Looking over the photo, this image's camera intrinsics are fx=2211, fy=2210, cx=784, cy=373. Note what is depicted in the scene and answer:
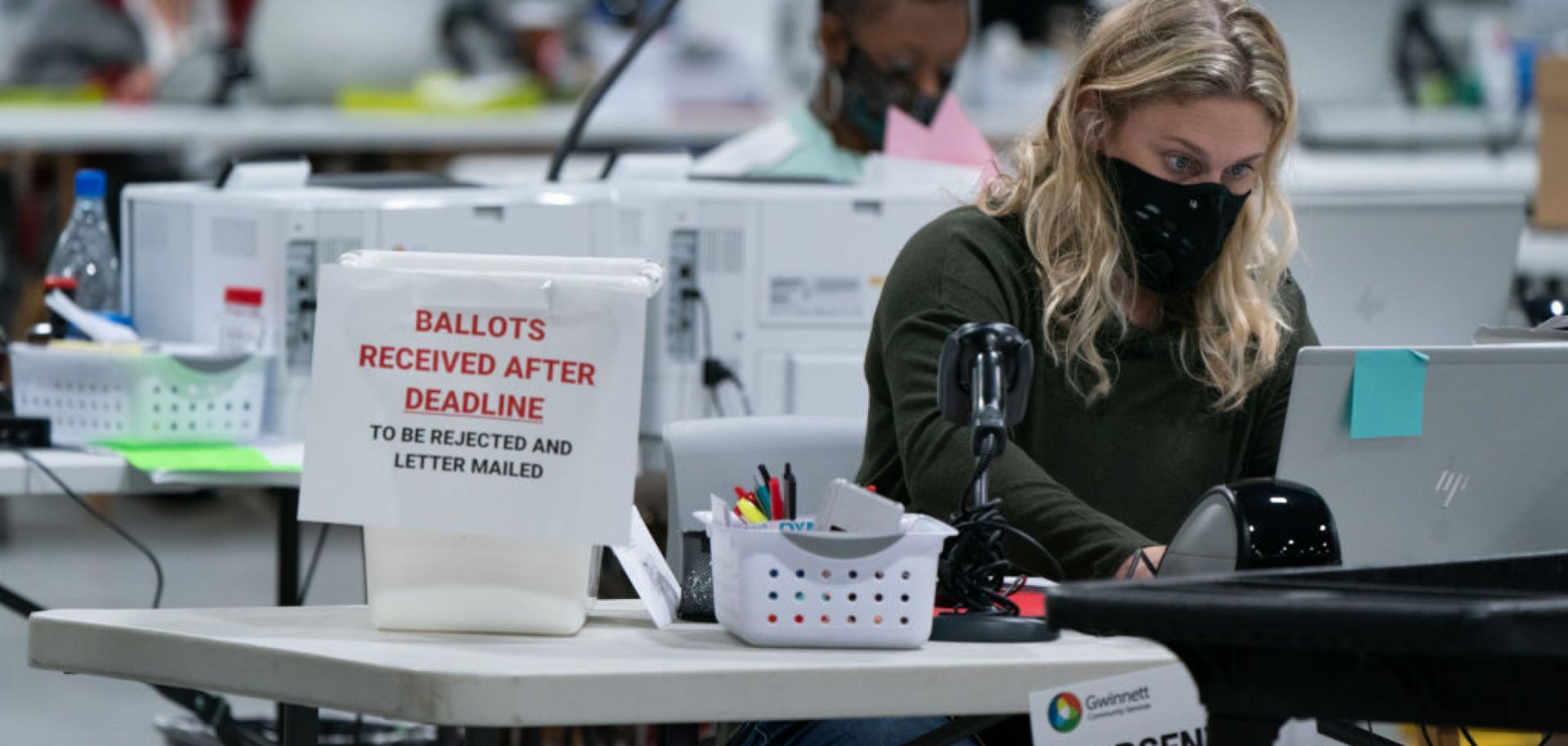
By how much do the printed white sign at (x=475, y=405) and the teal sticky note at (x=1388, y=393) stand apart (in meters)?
0.54

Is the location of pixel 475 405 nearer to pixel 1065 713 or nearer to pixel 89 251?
pixel 1065 713

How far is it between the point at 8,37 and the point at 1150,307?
6.28 metres

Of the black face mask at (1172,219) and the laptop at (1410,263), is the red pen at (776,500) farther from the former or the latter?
the laptop at (1410,263)

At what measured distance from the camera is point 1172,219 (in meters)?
2.07

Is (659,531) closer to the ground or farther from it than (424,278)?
closer to the ground

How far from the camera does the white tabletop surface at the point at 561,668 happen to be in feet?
4.66

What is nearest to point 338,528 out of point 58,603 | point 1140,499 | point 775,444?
point 58,603

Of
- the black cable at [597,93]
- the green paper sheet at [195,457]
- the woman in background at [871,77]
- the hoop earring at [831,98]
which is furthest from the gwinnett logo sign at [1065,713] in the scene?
the hoop earring at [831,98]

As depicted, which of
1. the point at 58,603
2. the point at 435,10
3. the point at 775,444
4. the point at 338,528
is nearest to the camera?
the point at 775,444

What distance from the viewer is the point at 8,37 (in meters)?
7.59

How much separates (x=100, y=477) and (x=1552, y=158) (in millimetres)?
2844

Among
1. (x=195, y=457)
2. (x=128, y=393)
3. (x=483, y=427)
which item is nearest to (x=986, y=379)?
(x=483, y=427)

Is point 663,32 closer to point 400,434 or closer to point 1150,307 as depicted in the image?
point 1150,307

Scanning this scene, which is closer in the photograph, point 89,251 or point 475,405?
point 475,405
